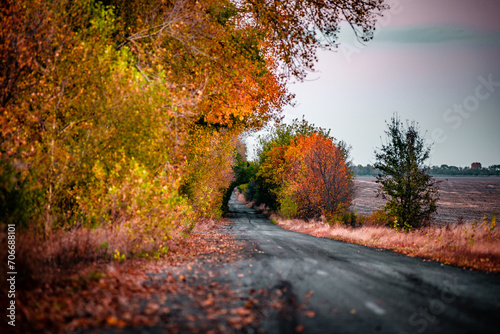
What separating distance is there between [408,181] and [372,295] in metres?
15.9

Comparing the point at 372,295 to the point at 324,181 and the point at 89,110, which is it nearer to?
the point at 89,110

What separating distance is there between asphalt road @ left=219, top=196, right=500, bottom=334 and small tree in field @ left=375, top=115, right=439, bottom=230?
11608 mm

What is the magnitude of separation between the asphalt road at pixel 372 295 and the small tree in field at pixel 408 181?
457 inches

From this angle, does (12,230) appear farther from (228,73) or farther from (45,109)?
(228,73)

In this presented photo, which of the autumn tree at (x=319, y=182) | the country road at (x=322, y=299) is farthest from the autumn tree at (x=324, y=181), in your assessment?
the country road at (x=322, y=299)

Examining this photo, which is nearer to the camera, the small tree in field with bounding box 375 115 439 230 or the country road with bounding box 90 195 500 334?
the country road with bounding box 90 195 500 334

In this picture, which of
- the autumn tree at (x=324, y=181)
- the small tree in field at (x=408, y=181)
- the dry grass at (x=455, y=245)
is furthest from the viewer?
the autumn tree at (x=324, y=181)

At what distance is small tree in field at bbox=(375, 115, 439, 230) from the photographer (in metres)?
18.9

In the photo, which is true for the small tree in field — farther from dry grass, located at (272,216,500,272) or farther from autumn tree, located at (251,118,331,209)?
autumn tree, located at (251,118,331,209)

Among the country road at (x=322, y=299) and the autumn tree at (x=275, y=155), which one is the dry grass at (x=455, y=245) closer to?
the country road at (x=322, y=299)

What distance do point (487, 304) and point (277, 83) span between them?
12906 mm

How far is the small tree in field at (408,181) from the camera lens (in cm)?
1886

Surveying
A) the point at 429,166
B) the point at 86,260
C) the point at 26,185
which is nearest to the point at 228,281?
the point at 86,260

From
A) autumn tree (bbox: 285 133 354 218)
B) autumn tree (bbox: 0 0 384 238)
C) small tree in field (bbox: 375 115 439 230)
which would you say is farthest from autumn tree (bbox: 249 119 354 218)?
autumn tree (bbox: 0 0 384 238)
